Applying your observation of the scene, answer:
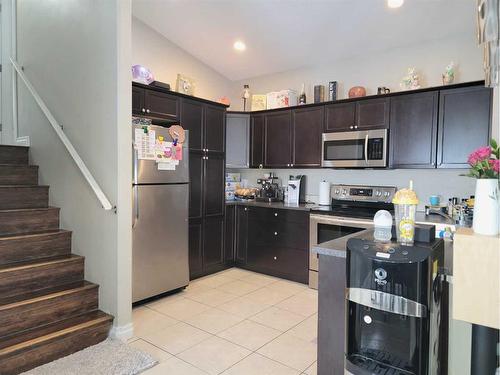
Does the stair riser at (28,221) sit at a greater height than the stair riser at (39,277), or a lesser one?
greater

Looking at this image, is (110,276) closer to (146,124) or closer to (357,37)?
(146,124)

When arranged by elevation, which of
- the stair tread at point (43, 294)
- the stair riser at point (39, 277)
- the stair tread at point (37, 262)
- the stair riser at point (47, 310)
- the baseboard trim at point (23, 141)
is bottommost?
the stair riser at point (47, 310)

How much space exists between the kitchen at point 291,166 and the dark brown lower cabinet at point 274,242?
14 millimetres

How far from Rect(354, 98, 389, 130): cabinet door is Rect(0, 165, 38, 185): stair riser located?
11.8 feet

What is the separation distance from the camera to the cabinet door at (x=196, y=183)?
162 inches

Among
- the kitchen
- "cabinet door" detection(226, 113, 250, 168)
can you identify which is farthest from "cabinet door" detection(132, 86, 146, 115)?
"cabinet door" detection(226, 113, 250, 168)

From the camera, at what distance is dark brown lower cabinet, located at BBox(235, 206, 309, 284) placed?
4.12 meters

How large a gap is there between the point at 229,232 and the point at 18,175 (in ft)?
8.31

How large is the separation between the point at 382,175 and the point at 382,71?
4.11ft

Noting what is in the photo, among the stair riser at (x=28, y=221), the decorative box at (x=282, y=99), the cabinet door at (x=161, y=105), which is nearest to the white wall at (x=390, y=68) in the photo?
the decorative box at (x=282, y=99)

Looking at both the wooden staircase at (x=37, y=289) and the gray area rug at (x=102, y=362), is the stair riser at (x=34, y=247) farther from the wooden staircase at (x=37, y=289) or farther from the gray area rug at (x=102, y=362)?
the gray area rug at (x=102, y=362)

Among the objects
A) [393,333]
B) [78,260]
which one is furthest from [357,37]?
[78,260]

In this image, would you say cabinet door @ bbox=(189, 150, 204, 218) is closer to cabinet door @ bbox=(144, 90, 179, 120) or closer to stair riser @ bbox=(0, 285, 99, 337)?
cabinet door @ bbox=(144, 90, 179, 120)

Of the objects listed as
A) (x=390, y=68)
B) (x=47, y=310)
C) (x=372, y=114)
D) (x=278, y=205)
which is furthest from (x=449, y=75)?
(x=47, y=310)
